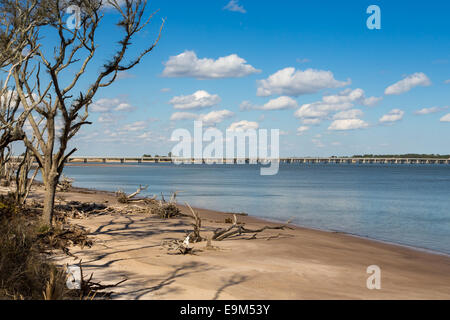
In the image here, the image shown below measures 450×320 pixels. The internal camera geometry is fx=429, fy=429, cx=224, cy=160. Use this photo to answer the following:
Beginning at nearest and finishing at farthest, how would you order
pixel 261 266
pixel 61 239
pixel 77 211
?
pixel 261 266 → pixel 61 239 → pixel 77 211

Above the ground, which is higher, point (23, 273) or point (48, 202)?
point (48, 202)

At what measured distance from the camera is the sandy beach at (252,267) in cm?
680

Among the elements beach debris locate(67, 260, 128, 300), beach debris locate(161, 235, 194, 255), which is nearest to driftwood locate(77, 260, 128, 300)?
beach debris locate(67, 260, 128, 300)

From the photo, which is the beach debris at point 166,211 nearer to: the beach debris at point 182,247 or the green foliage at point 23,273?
the beach debris at point 182,247

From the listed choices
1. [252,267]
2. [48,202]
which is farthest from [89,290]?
[48,202]

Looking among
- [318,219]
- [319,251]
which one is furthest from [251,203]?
[319,251]

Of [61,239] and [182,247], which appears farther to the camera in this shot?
[61,239]

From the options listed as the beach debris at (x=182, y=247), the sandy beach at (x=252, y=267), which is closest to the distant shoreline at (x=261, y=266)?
the sandy beach at (x=252, y=267)

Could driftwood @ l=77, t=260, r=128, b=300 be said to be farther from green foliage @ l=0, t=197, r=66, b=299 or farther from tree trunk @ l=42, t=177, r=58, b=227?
tree trunk @ l=42, t=177, r=58, b=227

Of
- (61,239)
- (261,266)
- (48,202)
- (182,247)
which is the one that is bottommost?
(261,266)

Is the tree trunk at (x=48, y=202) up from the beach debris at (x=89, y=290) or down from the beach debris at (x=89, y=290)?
up

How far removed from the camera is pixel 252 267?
839 centimetres

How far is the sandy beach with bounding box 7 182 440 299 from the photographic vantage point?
6797mm

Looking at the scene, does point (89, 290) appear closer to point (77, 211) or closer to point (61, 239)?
point (61, 239)
